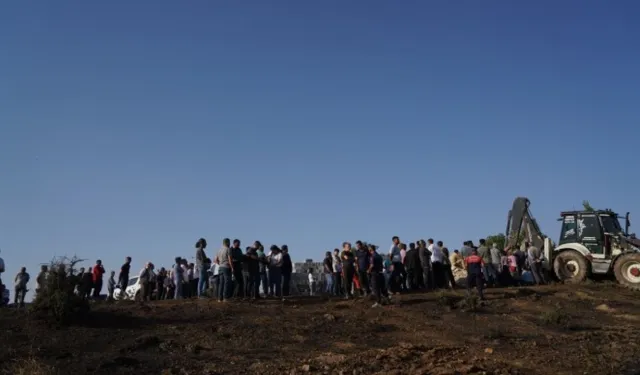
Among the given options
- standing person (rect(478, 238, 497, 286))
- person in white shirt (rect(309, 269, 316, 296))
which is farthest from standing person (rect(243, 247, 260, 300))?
standing person (rect(478, 238, 497, 286))

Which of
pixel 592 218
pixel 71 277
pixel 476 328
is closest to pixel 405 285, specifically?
pixel 476 328

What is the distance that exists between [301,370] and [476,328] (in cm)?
616

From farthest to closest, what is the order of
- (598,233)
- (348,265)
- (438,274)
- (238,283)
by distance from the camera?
1. (598,233)
2. (438,274)
3. (348,265)
4. (238,283)

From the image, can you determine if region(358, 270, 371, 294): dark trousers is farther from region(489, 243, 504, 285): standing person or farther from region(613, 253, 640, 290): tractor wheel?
→ region(613, 253, 640, 290): tractor wheel

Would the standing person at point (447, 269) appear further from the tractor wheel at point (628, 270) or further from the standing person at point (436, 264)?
the tractor wheel at point (628, 270)

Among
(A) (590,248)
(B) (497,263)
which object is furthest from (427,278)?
(A) (590,248)

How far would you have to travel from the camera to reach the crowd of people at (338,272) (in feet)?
→ 56.4

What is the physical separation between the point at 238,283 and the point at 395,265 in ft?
17.2

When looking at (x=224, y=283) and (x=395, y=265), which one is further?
(x=395, y=265)

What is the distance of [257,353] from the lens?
38.9 feet

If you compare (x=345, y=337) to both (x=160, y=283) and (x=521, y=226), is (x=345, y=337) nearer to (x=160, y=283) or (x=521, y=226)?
(x=160, y=283)

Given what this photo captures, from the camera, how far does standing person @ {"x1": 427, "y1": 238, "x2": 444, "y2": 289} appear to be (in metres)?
19.8

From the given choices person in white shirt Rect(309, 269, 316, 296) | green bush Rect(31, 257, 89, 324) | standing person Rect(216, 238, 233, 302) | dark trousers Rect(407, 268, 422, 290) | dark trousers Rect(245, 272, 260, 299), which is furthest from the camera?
person in white shirt Rect(309, 269, 316, 296)

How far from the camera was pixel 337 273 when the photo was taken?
67.2 feet
